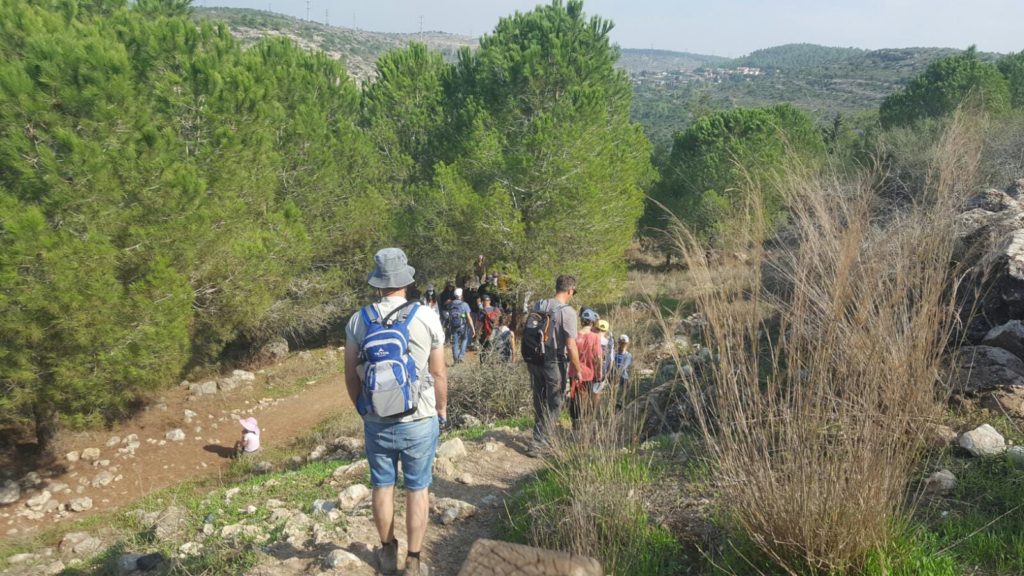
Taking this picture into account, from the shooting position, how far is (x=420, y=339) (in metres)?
2.80

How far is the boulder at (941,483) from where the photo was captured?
285 cm

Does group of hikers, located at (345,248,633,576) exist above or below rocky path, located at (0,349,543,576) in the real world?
above

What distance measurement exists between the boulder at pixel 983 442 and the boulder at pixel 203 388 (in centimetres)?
1132

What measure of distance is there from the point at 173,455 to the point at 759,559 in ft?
30.0

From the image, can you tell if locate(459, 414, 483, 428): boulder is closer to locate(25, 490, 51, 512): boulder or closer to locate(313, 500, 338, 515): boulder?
locate(313, 500, 338, 515): boulder

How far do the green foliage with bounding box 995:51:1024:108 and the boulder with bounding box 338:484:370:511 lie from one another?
27.0m

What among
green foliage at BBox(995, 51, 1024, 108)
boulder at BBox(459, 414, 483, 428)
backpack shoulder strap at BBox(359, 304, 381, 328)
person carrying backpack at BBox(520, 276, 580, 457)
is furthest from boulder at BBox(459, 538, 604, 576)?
green foliage at BBox(995, 51, 1024, 108)

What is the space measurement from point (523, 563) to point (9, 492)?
8.59m

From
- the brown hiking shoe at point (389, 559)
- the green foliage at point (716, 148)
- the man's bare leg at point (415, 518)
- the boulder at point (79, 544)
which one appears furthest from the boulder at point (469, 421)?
the green foliage at point (716, 148)

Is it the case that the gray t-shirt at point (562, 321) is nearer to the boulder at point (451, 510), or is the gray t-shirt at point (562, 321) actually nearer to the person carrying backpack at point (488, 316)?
the boulder at point (451, 510)

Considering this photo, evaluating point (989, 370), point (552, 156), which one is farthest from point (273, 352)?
point (989, 370)

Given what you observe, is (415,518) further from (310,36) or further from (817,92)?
(310,36)

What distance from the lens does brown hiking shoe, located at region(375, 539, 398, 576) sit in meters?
2.89

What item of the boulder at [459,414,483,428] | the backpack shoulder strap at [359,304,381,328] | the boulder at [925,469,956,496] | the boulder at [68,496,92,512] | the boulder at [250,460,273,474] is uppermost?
the backpack shoulder strap at [359,304,381,328]
